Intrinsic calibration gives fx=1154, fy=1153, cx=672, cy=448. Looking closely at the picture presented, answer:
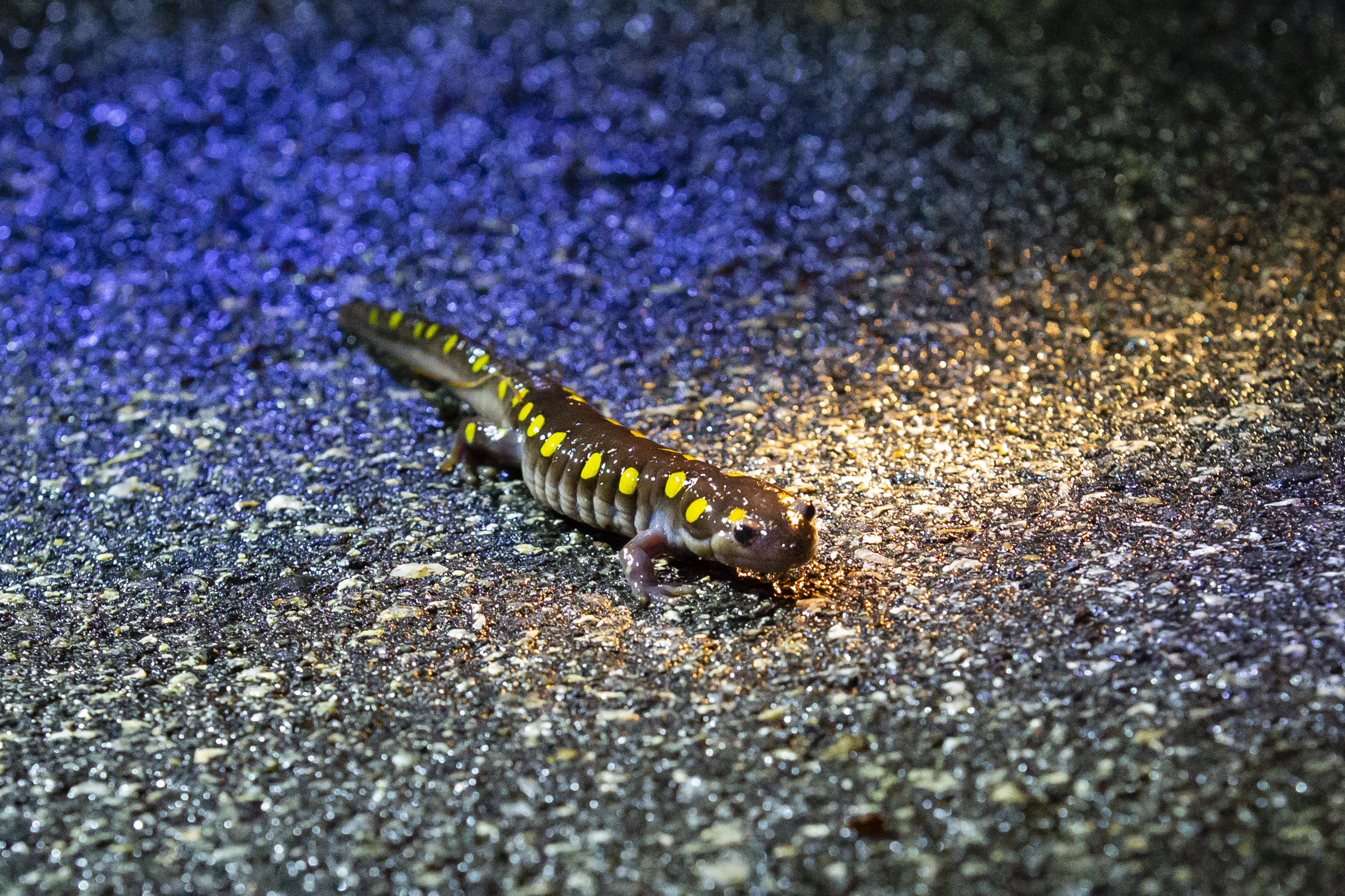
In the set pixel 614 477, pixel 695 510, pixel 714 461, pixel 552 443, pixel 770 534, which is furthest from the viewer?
pixel 714 461

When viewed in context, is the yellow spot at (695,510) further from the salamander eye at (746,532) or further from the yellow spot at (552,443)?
the yellow spot at (552,443)

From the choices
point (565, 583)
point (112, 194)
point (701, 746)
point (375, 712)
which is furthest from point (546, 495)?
point (112, 194)

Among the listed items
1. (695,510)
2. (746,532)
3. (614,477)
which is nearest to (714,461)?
(614,477)

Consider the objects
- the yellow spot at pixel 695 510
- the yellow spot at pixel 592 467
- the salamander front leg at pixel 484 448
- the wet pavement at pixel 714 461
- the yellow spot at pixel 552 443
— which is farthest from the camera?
the salamander front leg at pixel 484 448

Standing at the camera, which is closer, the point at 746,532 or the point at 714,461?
the point at 746,532

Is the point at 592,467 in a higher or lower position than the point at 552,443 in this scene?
lower

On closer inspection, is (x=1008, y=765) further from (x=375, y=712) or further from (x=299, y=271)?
(x=299, y=271)

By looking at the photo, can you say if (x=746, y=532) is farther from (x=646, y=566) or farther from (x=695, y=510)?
(x=646, y=566)

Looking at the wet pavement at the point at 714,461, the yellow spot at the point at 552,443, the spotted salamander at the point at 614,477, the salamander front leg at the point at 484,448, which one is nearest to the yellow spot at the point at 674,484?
the spotted salamander at the point at 614,477
